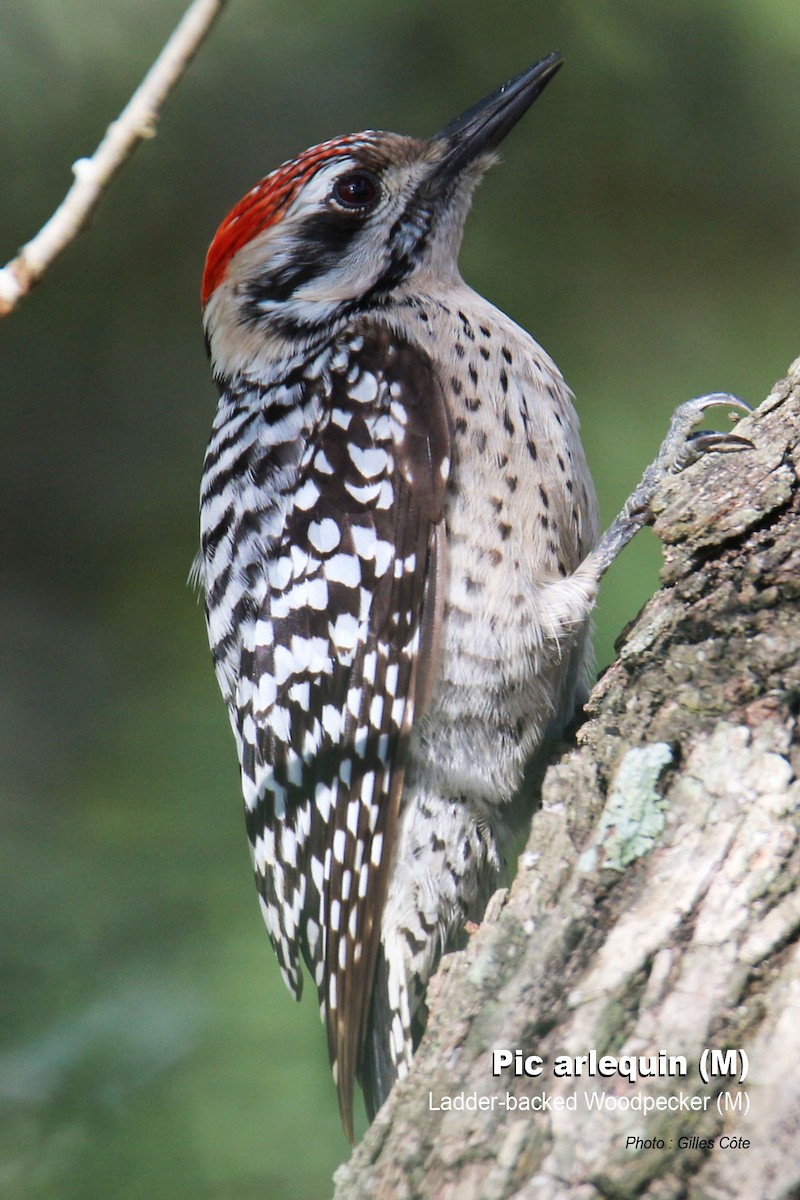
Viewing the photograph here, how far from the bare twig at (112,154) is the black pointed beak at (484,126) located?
1911mm

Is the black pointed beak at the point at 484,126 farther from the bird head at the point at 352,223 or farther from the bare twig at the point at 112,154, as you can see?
the bare twig at the point at 112,154

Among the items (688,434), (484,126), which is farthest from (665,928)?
(484,126)

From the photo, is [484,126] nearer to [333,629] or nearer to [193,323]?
[193,323]

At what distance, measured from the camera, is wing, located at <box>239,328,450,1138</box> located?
2.35 m

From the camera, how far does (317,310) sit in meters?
2.87

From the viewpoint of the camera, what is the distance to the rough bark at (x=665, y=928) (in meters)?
1.26

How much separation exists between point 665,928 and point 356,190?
2.18 m

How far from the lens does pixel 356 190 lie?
2904 millimetres

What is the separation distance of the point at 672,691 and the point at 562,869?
1.05 feet

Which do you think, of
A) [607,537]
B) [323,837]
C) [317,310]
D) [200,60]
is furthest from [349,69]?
[323,837]

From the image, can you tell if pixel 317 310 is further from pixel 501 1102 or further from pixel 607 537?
pixel 501 1102

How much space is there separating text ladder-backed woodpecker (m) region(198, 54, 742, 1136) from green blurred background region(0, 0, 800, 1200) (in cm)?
67

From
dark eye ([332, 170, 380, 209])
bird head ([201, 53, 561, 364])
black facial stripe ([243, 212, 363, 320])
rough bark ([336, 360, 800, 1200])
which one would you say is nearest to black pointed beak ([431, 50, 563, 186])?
bird head ([201, 53, 561, 364])

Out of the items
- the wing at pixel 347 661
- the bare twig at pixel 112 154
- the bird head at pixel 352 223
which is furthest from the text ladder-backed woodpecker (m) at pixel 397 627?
the bare twig at pixel 112 154
